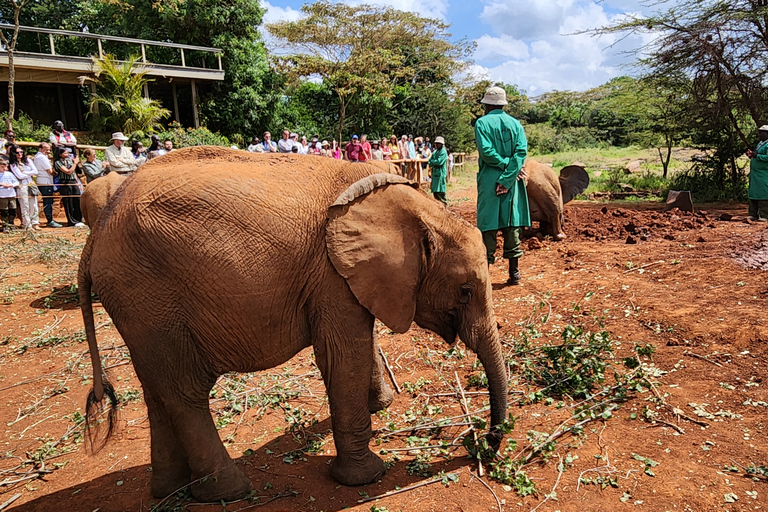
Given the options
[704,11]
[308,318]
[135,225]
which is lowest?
[308,318]

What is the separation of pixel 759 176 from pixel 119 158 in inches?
554

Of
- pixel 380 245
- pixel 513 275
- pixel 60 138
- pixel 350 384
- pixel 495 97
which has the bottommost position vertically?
pixel 513 275

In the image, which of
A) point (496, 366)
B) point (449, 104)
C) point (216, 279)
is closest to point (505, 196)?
point (496, 366)

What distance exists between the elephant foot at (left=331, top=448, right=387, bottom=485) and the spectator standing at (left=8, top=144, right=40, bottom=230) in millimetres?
12192

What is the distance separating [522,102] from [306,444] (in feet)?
186

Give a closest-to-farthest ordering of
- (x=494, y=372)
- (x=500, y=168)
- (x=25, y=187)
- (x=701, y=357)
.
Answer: (x=494, y=372) → (x=701, y=357) → (x=500, y=168) → (x=25, y=187)

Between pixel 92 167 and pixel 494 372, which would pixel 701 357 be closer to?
pixel 494 372

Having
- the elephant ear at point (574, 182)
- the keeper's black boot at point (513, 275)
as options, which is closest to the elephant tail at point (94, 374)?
the keeper's black boot at point (513, 275)

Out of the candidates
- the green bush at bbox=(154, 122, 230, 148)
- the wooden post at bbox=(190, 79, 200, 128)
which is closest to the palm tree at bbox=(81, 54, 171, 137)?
the green bush at bbox=(154, 122, 230, 148)

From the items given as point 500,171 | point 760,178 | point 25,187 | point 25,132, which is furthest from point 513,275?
point 25,132

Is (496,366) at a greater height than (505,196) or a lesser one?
lesser

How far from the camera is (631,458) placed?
3559 millimetres

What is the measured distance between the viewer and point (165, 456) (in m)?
3.36

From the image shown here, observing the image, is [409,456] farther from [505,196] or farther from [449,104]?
[449,104]
